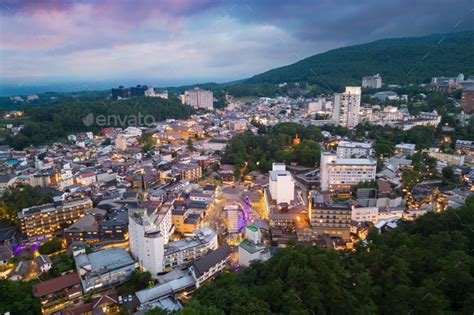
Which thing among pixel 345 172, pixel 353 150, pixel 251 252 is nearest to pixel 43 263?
pixel 251 252

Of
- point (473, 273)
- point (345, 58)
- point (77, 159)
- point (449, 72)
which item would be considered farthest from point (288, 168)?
point (345, 58)

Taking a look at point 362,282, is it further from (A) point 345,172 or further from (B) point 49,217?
(B) point 49,217

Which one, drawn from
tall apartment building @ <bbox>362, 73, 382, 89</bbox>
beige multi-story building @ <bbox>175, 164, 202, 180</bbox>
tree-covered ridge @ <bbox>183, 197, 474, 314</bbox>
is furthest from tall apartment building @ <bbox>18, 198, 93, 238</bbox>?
tall apartment building @ <bbox>362, 73, 382, 89</bbox>

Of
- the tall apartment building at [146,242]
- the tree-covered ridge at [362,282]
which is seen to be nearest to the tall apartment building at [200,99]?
the tall apartment building at [146,242]

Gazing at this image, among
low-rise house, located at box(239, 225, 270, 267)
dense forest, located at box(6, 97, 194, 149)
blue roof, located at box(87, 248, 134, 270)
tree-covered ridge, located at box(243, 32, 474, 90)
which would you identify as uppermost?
tree-covered ridge, located at box(243, 32, 474, 90)

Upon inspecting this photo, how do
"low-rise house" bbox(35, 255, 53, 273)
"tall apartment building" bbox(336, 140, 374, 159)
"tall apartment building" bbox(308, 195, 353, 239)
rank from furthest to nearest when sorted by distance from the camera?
"tall apartment building" bbox(336, 140, 374, 159) < "tall apartment building" bbox(308, 195, 353, 239) < "low-rise house" bbox(35, 255, 53, 273)

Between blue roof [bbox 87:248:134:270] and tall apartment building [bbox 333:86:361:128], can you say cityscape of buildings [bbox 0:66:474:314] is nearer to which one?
blue roof [bbox 87:248:134:270]
